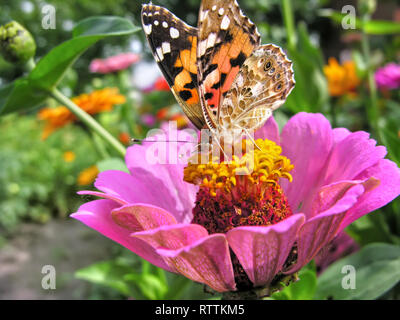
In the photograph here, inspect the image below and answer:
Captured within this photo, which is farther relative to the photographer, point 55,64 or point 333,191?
point 55,64

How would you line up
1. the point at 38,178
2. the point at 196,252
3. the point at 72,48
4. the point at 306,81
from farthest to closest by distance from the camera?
the point at 38,178, the point at 306,81, the point at 72,48, the point at 196,252

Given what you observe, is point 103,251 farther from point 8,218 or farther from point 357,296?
point 357,296

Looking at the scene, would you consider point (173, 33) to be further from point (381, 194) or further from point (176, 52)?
point (381, 194)

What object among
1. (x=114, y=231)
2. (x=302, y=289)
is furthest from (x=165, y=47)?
(x=302, y=289)

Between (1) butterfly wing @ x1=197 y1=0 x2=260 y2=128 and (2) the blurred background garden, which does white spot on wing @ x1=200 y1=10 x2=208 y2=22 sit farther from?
(2) the blurred background garden

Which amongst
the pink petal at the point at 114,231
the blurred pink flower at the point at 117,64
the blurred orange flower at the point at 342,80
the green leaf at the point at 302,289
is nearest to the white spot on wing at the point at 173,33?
the pink petal at the point at 114,231

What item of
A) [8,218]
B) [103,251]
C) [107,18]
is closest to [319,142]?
[107,18]
